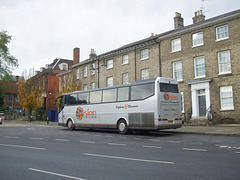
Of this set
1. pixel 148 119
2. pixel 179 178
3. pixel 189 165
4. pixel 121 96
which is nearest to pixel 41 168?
pixel 179 178

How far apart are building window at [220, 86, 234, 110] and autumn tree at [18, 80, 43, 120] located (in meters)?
29.9

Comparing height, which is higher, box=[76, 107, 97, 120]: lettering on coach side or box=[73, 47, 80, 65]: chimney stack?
box=[73, 47, 80, 65]: chimney stack

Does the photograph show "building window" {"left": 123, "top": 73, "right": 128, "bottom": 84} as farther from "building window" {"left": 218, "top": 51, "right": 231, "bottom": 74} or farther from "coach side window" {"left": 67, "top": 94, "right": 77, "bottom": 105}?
"building window" {"left": 218, "top": 51, "right": 231, "bottom": 74}

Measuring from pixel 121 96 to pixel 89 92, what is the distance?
412 centimetres

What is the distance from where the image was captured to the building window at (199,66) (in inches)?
906

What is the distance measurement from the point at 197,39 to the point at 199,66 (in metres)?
2.79

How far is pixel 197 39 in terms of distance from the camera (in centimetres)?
2366

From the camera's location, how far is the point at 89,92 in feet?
67.5

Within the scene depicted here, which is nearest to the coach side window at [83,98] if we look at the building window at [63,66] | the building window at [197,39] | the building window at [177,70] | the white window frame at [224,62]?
the building window at [177,70]

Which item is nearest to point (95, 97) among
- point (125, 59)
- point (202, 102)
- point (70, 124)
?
point (70, 124)

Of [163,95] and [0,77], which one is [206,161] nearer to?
[163,95]

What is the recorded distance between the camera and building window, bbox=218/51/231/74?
21.2m

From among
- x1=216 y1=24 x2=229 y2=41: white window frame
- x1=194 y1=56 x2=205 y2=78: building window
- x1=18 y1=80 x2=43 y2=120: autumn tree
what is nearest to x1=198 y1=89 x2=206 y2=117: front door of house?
x1=194 y1=56 x2=205 y2=78: building window

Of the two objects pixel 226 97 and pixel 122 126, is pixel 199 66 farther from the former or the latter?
pixel 122 126
